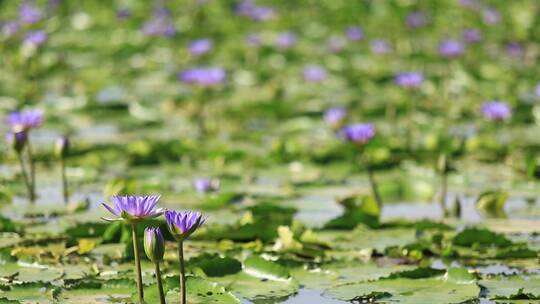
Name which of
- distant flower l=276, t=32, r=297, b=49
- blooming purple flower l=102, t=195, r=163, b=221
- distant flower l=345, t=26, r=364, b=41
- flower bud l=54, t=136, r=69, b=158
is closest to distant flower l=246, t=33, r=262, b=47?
distant flower l=276, t=32, r=297, b=49

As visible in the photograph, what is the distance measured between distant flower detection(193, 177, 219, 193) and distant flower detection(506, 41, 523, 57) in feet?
17.0

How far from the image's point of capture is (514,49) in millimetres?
9352

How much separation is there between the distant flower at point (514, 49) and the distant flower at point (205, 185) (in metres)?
5.19

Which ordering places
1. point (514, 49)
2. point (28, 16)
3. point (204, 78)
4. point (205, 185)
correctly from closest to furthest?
1. point (205, 185)
2. point (204, 78)
3. point (28, 16)
4. point (514, 49)

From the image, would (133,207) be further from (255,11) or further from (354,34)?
(255,11)

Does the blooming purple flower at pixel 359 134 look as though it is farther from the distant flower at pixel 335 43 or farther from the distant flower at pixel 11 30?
the distant flower at pixel 335 43

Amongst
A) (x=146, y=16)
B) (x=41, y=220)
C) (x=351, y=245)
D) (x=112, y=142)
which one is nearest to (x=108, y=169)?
(x=112, y=142)

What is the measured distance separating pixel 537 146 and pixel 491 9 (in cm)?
560

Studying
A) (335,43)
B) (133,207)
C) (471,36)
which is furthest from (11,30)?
(133,207)

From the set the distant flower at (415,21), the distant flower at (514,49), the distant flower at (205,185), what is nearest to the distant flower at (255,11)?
the distant flower at (415,21)

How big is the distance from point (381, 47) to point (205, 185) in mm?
4503

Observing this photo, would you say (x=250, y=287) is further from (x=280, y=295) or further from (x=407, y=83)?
(x=407, y=83)

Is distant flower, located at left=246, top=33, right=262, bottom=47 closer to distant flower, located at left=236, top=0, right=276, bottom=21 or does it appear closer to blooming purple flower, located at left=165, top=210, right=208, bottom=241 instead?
distant flower, located at left=236, top=0, right=276, bottom=21

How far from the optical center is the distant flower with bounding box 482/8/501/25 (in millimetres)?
10383
